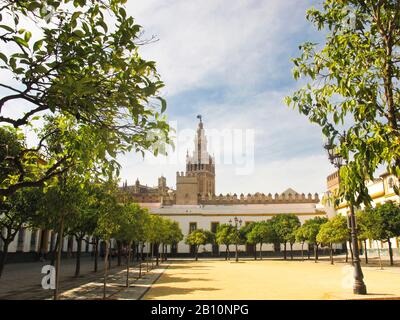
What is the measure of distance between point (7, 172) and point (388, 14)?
933 cm

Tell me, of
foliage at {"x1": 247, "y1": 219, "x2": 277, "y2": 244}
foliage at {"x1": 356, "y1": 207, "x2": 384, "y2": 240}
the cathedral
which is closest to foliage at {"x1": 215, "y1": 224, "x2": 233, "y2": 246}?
foliage at {"x1": 247, "y1": 219, "x2": 277, "y2": 244}

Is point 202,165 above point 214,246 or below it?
above

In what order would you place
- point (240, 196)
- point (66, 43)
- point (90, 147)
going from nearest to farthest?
point (66, 43)
point (90, 147)
point (240, 196)

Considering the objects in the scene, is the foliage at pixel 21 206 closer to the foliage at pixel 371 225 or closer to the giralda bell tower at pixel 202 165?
the foliage at pixel 371 225

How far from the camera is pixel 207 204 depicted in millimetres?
76688

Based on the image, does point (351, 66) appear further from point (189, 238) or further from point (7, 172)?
point (189, 238)

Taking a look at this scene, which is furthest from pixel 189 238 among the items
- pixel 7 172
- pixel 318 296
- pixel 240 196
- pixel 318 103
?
pixel 318 103

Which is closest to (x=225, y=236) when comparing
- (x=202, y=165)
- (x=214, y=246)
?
(x=214, y=246)

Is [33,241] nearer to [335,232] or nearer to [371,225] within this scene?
[335,232]

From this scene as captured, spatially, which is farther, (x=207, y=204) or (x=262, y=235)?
(x=207, y=204)

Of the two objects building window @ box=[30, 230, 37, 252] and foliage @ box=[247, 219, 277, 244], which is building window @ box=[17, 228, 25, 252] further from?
foliage @ box=[247, 219, 277, 244]

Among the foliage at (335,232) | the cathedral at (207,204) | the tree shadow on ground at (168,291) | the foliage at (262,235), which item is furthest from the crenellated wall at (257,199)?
the tree shadow on ground at (168,291)

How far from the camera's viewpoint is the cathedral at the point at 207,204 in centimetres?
5897
